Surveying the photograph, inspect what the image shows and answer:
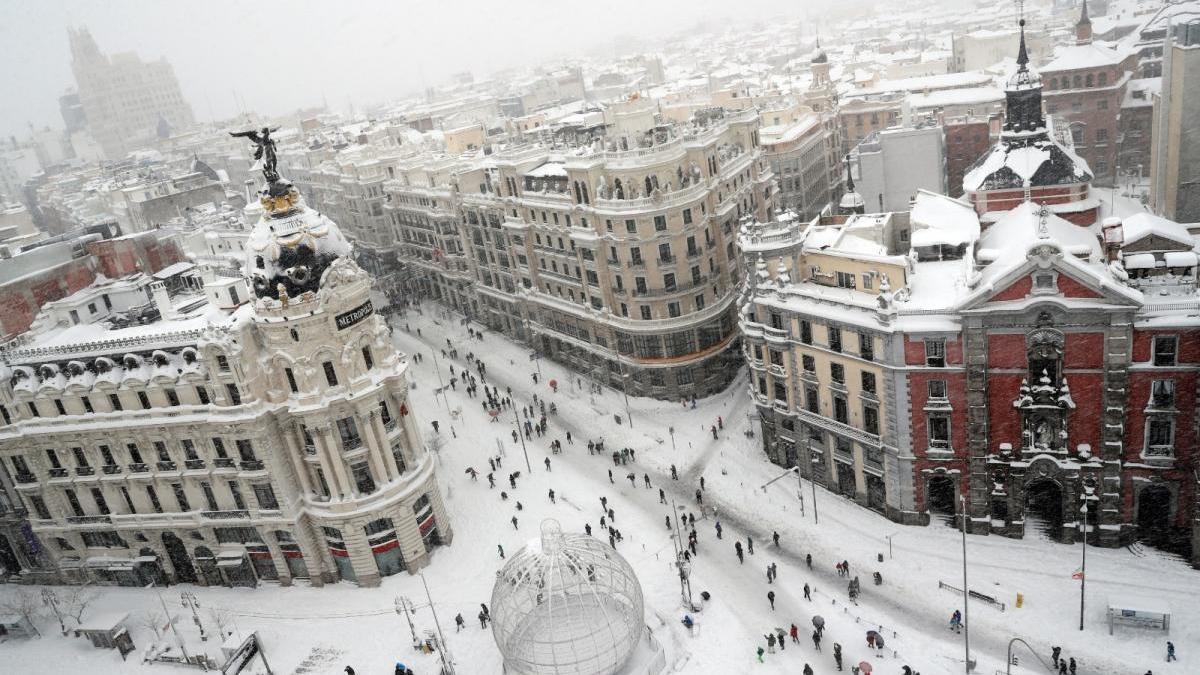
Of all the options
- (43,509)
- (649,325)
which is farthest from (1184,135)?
(43,509)

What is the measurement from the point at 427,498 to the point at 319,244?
20948 mm

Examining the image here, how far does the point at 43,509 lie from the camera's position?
63344mm

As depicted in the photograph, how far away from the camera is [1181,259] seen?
45.1 meters

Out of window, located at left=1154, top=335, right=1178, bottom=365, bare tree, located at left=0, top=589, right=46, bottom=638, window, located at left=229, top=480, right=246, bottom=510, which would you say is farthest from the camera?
bare tree, located at left=0, top=589, right=46, bottom=638

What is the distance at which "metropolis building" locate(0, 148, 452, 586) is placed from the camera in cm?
5334

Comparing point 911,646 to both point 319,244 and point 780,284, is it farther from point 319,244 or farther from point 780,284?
point 319,244

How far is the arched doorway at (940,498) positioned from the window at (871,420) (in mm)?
4655

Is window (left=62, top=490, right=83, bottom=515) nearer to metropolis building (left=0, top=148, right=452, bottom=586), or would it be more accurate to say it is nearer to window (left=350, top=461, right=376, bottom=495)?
metropolis building (left=0, top=148, right=452, bottom=586)

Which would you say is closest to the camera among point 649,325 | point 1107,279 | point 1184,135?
point 1107,279

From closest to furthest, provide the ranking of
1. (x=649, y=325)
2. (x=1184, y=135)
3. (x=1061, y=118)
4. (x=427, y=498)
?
(x=427, y=498)
(x=1184, y=135)
(x=649, y=325)
(x=1061, y=118)

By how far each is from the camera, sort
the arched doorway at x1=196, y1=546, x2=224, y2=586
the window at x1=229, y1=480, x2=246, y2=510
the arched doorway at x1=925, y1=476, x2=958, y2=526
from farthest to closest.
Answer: the arched doorway at x1=196, y1=546, x2=224, y2=586, the window at x1=229, y1=480, x2=246, y2=510, the arched doorway at x1=925, y1=476, x2=958, y2=526

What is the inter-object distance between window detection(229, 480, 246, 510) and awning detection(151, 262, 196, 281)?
78.6 ft

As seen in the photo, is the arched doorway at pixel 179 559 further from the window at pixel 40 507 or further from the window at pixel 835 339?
the window at pixel 835 339

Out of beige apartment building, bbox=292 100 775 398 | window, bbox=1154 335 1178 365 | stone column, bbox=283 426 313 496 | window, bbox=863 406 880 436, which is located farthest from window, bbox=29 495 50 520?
window, bbox=1154 335 1178 365
